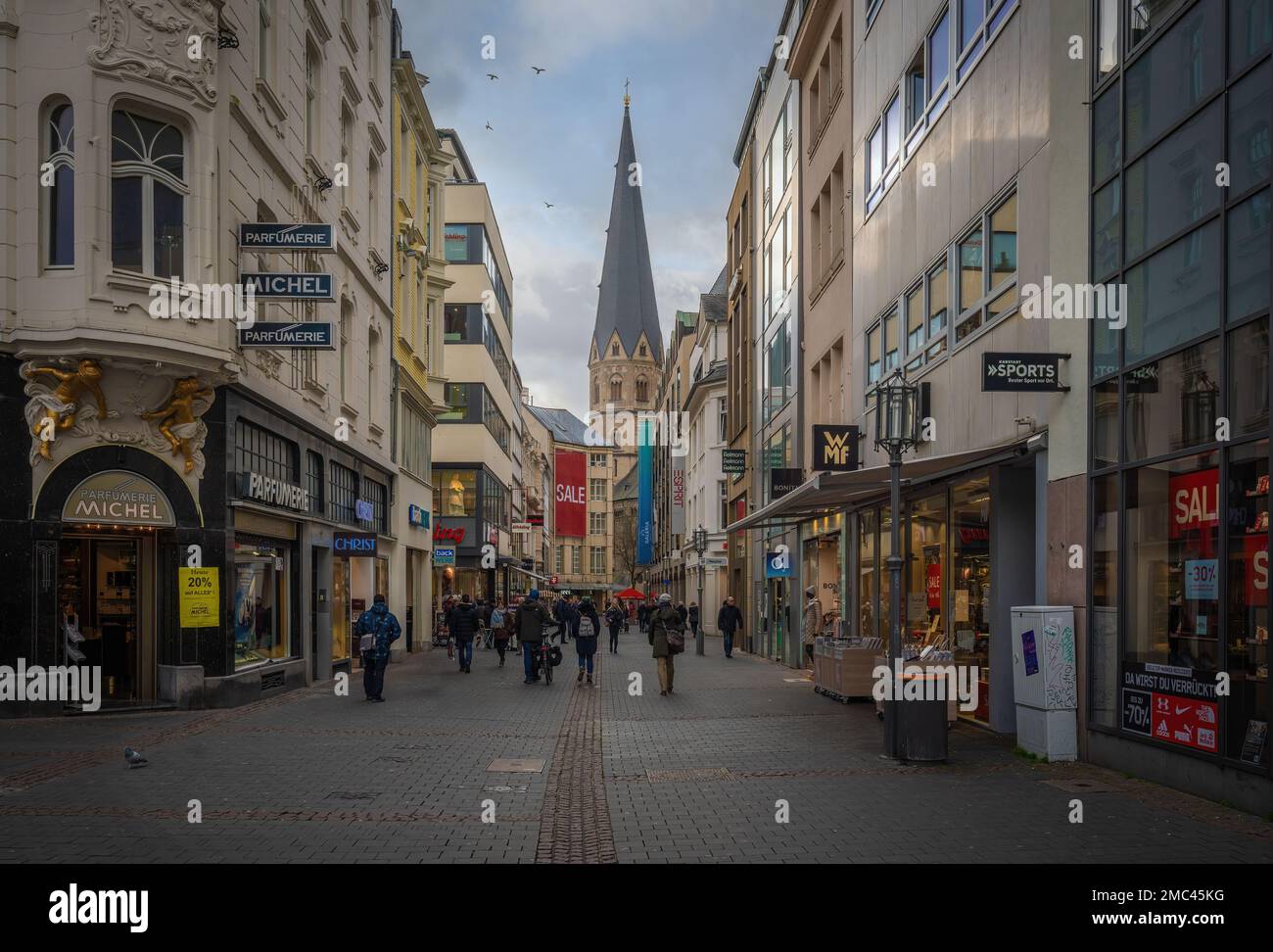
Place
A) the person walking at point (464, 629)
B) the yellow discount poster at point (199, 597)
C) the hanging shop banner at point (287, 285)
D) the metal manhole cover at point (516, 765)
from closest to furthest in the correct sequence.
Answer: the metal manhole cover at point (516, 765), the yellow discount poster at point (199, 597), the hanging shop banner at point (287, 285), the person walking at point (464, 629)

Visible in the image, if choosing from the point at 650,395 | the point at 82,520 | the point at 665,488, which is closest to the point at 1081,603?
the point at 82,520

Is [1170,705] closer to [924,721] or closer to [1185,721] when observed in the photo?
[1185,721]

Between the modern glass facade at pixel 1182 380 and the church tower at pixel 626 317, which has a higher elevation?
the church tower at pixel 626 317

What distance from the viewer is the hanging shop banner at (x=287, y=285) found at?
16734 mm

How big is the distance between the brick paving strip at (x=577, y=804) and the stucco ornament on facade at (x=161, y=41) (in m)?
9.94

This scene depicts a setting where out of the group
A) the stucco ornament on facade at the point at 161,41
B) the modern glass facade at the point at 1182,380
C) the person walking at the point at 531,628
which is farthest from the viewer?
the person walking at the point at 531,628

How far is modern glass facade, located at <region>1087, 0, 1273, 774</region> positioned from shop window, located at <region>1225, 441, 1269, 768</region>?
0.02 metres

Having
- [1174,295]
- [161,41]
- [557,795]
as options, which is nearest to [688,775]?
[557,795]

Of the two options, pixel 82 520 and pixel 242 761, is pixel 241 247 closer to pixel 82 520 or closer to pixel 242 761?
pixel 82 520

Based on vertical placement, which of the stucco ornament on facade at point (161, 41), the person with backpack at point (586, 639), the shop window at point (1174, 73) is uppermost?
the stucco ornament on facade at point (161, 41)

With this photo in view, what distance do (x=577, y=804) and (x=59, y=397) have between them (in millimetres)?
9249

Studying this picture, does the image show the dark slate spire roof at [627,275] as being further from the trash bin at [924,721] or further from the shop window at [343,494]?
the trash bin at [924,721]

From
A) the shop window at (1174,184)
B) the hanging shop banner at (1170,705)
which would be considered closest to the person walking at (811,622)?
the hanging shop banner at (1170,705)

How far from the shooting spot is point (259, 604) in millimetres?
18875
